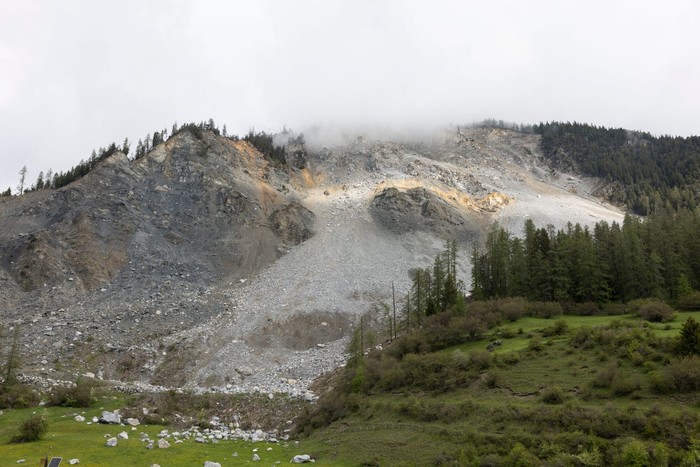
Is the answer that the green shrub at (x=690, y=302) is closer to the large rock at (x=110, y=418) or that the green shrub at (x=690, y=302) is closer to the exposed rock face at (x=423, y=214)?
the exposed rock face at (x=423, y=214)

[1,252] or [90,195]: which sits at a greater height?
[90,195]

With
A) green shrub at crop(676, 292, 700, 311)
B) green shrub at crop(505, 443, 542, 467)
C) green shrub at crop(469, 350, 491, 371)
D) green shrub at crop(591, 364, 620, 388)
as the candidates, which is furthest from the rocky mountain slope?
green shrub at crop(676, 292, 700, 311)

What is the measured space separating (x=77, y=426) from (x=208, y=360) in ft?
71.4

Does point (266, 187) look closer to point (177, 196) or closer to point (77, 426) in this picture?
point (177, 196)

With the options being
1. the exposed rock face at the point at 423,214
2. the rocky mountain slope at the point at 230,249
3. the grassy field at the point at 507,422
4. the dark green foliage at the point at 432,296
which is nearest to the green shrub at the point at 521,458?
the grassy field at the point at 507,422

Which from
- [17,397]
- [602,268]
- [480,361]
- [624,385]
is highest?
[602,268]

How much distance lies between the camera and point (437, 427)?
30.0 m

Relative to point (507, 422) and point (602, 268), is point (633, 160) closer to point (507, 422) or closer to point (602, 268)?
point (602, 268)

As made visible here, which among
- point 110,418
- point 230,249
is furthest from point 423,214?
point 110,418

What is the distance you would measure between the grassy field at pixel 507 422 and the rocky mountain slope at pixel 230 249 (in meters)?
18.0

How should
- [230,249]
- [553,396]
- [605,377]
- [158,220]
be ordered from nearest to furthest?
[605,377]
[553,396]
[230,249]
[158,220]

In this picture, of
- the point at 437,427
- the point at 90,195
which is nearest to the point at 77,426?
the point at 437,427

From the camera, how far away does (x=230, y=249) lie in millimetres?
90188

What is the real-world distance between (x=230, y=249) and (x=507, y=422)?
7151 centimetres
